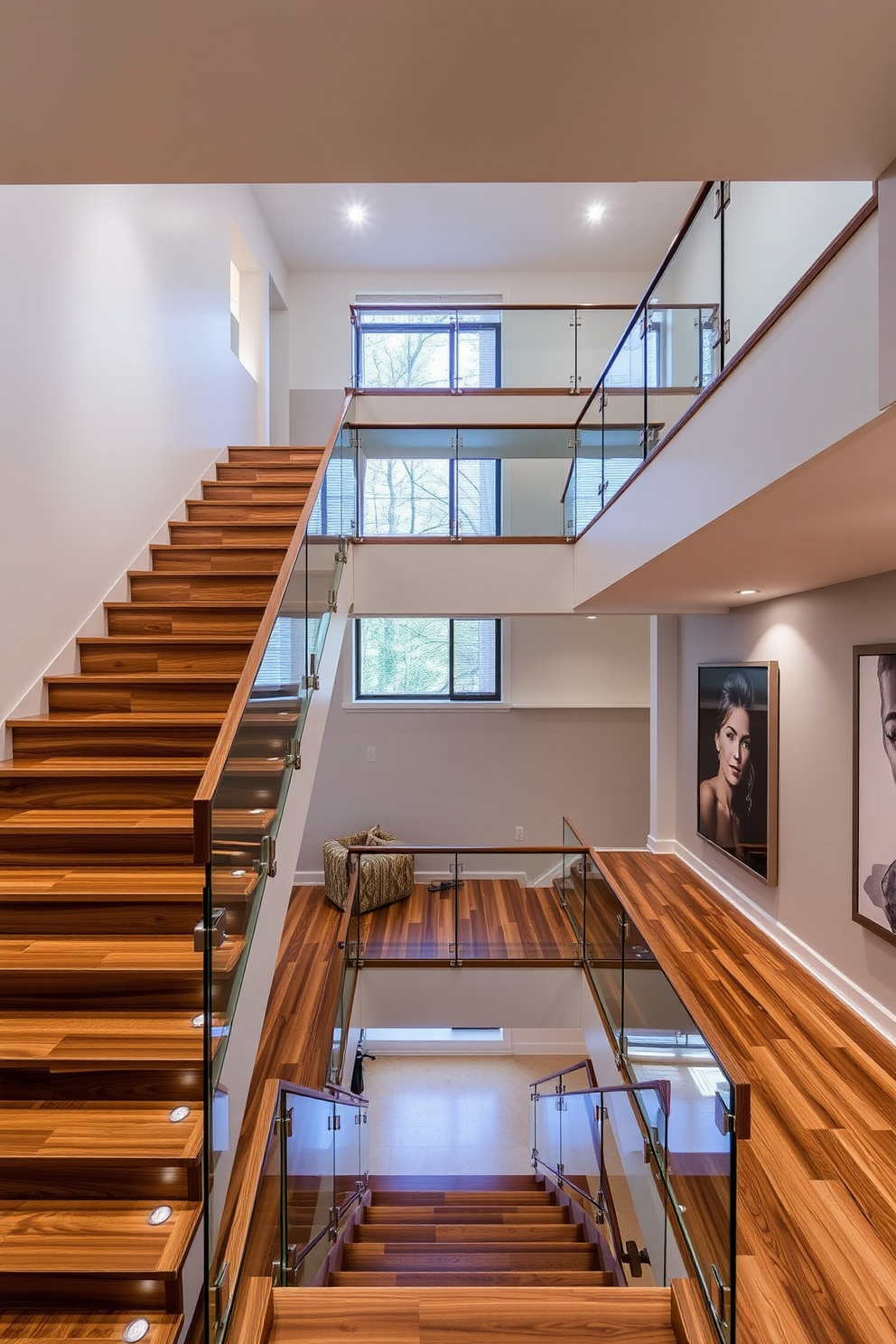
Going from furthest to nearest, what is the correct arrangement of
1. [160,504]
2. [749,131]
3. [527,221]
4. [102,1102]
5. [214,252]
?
[527,221] < [214,252] < [160,504] < [102,1102] < [749,131]

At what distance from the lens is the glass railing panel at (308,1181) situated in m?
2.55

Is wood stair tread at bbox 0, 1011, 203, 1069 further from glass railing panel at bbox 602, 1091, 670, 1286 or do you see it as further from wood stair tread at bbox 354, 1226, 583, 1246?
wood stair tread at bbox 354, 1226, 583, 1246

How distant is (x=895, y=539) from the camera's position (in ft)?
9.09

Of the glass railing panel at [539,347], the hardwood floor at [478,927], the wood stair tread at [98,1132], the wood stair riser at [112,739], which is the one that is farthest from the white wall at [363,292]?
the wood stair tread at [98,1132]

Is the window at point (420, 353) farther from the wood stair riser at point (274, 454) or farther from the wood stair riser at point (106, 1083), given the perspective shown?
the wood stair riser at point (106, 1083)

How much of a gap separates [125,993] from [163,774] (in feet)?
2.83

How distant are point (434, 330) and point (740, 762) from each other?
5.78 m

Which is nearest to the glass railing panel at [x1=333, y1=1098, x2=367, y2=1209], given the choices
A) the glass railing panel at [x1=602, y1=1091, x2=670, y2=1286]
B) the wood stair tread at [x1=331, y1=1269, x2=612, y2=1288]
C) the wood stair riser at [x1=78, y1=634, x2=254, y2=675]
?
the wood stair tread at [x1=331, y1=1269, x2=612, y2=1288]

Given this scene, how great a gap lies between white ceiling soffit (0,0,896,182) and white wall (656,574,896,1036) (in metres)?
2.83

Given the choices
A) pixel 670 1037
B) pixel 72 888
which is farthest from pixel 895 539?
pixel 72 888

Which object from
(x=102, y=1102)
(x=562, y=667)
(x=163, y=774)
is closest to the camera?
(x=102, y=1102)

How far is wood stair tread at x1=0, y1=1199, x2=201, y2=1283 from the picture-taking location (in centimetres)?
162

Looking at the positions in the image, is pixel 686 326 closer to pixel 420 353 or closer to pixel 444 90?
pixel 444 90

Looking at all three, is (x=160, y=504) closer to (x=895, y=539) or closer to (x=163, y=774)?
(x=163, y=774)
